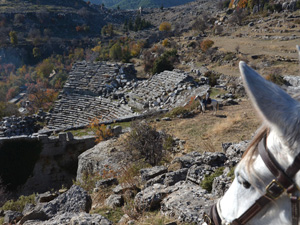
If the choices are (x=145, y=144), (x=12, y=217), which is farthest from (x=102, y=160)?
(x=12, y=217)

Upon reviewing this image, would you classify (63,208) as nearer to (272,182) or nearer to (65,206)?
(65,206)

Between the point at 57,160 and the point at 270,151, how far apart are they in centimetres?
1319

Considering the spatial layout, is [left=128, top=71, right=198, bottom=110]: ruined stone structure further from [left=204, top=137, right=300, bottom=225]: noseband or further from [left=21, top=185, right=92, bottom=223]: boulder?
[left=204, top=137, right=300, bottom=225]: noseband

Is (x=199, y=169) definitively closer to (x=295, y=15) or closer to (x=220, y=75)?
(x=220, y=75)

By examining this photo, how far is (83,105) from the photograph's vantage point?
23734 millimetres

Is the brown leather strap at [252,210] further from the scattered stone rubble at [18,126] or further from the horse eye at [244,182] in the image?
the scattered stone rubble at [18,126]

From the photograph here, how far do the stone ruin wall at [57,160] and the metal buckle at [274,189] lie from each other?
41.0ft

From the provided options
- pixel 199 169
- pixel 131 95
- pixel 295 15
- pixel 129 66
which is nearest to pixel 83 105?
pixel 131 95

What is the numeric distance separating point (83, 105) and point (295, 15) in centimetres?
3072

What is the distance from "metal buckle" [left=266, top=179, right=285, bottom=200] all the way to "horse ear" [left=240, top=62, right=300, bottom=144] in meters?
0.24

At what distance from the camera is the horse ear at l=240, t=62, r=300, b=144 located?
4.26ft

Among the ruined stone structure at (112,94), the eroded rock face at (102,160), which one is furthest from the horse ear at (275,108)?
the ruined stone structure at (112,94)

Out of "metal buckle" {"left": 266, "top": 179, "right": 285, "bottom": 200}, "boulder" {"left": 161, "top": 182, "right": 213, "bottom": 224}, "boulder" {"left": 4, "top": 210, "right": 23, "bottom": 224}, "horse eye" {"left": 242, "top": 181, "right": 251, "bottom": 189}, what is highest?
"metal buckle" {"left": 266, "top": 179, "right": 285, "bottom": 200}

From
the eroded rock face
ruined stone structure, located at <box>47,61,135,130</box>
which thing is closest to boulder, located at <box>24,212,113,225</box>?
the eroded rock face
